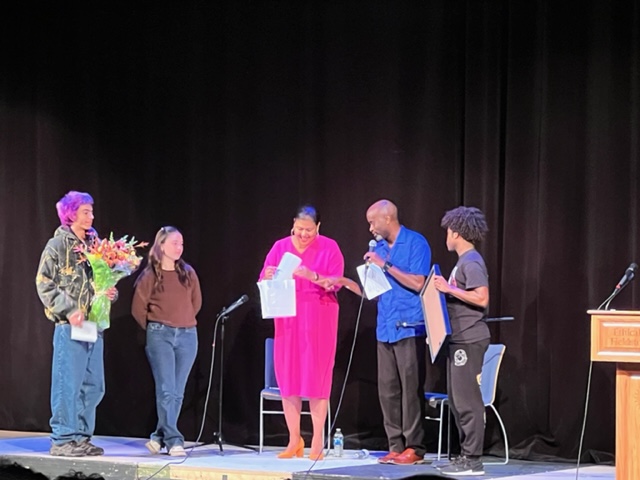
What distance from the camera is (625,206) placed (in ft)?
20.9

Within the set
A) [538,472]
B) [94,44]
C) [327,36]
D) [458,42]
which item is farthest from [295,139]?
[538,472]

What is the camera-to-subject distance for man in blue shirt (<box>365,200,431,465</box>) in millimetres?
6152

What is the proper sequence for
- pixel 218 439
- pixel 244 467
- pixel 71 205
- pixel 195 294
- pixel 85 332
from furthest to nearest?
pixel 218 439
pixel 195 294
pixel 71 205
pixel 85 332
pixel 244 467

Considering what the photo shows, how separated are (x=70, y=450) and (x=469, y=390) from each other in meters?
2.60

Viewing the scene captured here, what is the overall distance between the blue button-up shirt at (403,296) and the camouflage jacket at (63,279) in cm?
193

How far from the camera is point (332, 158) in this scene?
7.17m

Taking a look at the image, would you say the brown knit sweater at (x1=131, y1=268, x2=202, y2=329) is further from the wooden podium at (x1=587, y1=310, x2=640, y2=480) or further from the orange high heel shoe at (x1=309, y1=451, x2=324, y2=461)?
the wooden podium at (x1=587, y1=310, x2=640, y2=480)

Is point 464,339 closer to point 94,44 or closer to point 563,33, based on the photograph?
point 563,33

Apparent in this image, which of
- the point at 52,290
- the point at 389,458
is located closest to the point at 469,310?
the point at 389,458

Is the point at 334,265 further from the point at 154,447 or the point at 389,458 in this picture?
the point at 154,447

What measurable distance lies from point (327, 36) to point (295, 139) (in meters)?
0.78

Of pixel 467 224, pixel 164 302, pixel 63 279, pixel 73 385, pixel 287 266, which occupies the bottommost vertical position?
pixel 73 385

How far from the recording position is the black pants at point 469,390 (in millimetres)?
5754

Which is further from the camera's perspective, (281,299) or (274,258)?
(274,258)
